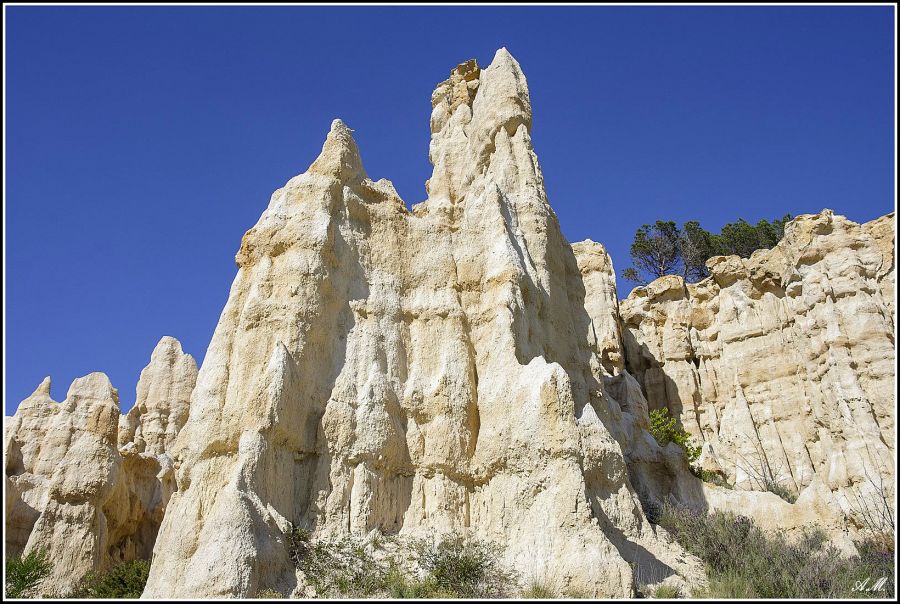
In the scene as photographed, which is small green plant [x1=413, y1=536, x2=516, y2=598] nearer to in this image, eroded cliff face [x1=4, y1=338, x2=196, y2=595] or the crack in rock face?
the crack in rock face

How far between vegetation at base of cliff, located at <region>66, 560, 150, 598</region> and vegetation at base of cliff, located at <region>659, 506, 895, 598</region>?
12007 mm

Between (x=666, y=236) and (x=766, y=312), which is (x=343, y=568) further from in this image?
(x=666, y=236)

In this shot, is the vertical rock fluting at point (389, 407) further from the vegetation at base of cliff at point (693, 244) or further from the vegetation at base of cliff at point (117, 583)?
the vegetation at base of cliff at point (693, 244)

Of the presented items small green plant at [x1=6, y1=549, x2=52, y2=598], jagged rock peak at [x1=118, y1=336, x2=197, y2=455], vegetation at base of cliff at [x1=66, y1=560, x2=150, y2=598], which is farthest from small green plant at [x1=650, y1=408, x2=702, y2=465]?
small green plant at [x1=6, y1=549, x2=52, y2=598]

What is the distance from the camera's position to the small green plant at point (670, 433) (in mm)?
29625

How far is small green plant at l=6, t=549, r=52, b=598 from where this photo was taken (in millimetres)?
17375

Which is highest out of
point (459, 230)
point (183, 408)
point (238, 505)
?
point (459, 230)

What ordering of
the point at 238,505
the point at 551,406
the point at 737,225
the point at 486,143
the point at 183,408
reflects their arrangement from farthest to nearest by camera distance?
the point at 737,225 < the point at 183,408 < the point at 486,143 < the point at 551,406 < the point at 238,505

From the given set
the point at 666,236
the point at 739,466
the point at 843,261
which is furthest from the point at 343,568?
the point at 666,236

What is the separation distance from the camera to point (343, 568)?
45.2ft

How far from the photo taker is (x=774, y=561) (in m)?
15.7

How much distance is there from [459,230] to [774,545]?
10.9m

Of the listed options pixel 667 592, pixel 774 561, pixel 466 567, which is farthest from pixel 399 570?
pixel 774 561

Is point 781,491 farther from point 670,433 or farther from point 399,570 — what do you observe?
point 399,570
